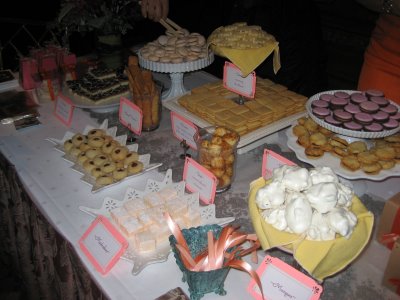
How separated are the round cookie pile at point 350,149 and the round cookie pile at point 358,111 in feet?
0.17

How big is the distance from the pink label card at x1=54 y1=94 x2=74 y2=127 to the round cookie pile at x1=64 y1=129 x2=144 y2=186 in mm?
200

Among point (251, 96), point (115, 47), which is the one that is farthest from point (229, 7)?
point (251, 96)

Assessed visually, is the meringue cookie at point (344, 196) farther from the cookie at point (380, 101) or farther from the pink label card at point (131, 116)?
the pink label card at point (131, 116)

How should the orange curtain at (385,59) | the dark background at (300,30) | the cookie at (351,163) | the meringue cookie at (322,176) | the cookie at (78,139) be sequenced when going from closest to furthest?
the meringue cookie at (322,176), the cookie at (351,163), the cookie at (78,139), the orange curtain at (385,59), the dark background at (300,30)

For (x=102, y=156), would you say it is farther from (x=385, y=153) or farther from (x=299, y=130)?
(x=385, y=153)

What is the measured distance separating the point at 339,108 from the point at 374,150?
0.18m

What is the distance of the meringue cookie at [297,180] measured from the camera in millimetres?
735

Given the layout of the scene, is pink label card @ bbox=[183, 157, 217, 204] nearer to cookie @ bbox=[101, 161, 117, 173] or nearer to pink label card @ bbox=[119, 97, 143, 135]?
cookie @ bbox=[101, 161, 117, 173]

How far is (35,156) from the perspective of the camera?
1.42 m

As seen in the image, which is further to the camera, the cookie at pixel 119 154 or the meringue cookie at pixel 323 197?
the cookie at pixel 119 154

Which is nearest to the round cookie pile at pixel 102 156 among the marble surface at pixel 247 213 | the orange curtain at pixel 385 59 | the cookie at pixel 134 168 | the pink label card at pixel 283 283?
the cookie at pixel 134 168

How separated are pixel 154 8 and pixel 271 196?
1296 mm

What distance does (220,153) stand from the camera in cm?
116

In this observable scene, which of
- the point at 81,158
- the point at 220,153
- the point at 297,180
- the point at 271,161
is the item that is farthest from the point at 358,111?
the point at 81,158
